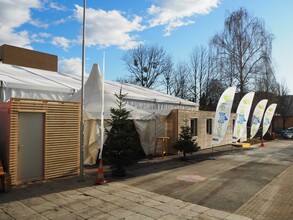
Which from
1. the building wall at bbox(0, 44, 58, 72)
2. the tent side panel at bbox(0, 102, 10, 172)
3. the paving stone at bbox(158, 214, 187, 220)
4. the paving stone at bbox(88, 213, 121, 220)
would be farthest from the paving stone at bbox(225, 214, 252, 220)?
the building wall at bbox(0, 44, 58, 72)

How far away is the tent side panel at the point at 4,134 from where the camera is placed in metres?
8.71

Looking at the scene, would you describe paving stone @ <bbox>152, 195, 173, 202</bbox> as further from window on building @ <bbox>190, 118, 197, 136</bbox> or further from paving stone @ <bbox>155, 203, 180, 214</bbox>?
window on building @ <bbox>190, 118, 197, 136</bbox>

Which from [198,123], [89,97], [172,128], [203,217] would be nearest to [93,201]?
[203,217]

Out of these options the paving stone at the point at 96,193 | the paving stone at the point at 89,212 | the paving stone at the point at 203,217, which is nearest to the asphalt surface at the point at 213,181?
the paving stone at the point at 203,217

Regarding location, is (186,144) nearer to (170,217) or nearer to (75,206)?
(170,217)

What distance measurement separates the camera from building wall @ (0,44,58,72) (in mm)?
28047

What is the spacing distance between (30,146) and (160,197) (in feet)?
14.8

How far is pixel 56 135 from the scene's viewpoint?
976 cm

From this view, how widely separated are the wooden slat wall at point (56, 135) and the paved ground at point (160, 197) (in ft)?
1.68

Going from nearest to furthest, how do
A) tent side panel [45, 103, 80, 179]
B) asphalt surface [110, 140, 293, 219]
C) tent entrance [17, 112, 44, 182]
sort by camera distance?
asphalt surface [110, 140, 293, 219] → tent entrance [17, 112, 44, 182] → tent side panel [45, 103, 80, 179]

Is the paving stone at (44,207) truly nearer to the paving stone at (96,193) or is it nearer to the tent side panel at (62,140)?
the paving stone at (96,193)

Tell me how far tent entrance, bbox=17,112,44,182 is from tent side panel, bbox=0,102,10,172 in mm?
339

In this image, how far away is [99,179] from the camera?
30.3 ft

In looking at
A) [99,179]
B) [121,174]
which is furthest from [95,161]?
[99,179]
